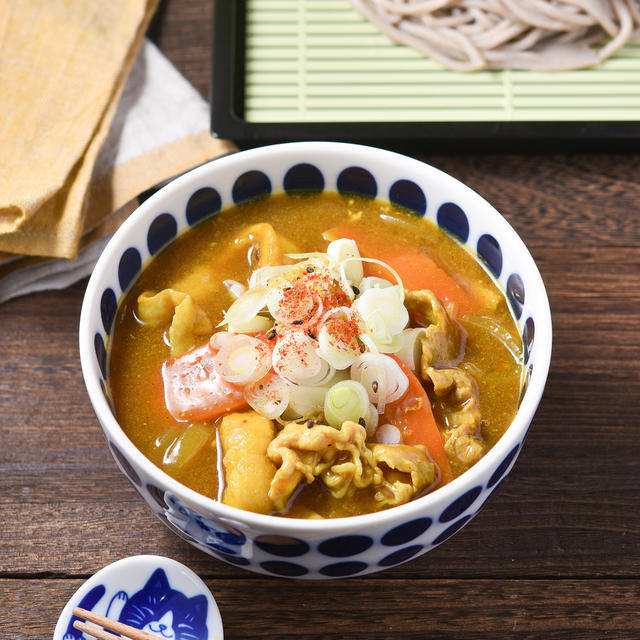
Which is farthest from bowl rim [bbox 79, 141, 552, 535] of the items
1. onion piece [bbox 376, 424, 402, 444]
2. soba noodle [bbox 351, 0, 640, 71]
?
soba noodle [bbox 351, 0, 640, 71]

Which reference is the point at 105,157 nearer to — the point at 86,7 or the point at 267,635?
the point at 86,7

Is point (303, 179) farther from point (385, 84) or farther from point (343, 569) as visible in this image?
point (343, 569)

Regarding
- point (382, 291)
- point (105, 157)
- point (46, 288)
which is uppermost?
point (382, 291)

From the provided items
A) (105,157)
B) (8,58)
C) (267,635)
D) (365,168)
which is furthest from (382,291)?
(8,58)

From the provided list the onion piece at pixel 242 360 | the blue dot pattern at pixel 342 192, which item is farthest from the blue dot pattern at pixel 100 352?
the onion piece at pixel 242 360

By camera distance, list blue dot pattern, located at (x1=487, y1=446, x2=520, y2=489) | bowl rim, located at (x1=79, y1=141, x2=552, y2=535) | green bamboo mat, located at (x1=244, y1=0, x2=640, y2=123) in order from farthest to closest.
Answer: green bamboo mat, located at (x1=244, y1=0, x2=640, y2=123), blue dot pattern, located at (x1=487, y1=446, x2=520, y2=489), bowl rim, located at (x1=79, y1=141, x2=552, y2=535)

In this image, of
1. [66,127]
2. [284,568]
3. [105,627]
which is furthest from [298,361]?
[66,127]

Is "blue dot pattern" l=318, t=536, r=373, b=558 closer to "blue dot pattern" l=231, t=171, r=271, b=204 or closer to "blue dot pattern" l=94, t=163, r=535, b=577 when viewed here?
"blue dot pattern" l=94, t=163, r=535, b=577
